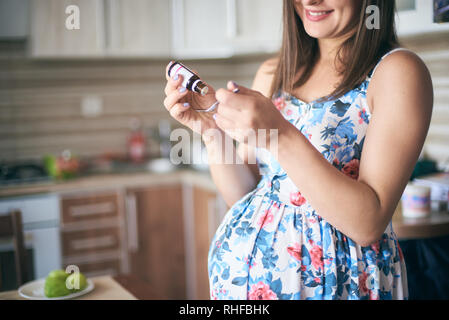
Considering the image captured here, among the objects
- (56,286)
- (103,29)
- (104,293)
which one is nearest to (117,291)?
(104,293)

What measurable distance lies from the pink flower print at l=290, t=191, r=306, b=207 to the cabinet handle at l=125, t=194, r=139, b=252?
1803 mm

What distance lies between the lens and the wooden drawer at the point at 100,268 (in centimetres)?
252

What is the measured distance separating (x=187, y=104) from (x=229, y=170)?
0.21 meters

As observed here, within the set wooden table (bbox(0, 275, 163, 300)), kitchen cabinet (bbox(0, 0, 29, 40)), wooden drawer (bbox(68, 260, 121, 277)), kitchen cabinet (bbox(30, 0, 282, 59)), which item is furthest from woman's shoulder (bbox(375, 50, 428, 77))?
kitchen cabinet (bbox(0, 0, 29, 40))

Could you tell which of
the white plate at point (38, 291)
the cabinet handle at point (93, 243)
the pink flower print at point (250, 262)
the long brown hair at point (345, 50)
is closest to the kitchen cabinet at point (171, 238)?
the cabinet handle at point (93, 243)

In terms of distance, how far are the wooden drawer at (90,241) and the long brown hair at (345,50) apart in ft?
5.79

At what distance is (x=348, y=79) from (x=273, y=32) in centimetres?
153

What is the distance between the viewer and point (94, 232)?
254 centimetres

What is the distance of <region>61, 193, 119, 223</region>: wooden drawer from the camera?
8.11 ft

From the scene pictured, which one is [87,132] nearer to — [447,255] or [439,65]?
[439,65]

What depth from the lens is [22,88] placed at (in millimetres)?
2820

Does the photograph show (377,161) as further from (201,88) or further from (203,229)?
(203,229)

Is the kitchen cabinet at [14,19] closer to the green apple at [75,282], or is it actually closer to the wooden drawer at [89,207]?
the wooden drawer at [89,207]

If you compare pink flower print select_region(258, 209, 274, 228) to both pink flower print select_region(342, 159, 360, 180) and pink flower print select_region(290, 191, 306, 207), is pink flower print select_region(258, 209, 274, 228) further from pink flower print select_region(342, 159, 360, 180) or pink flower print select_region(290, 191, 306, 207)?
pink flower print select_region(342, 159, 360, 180)
